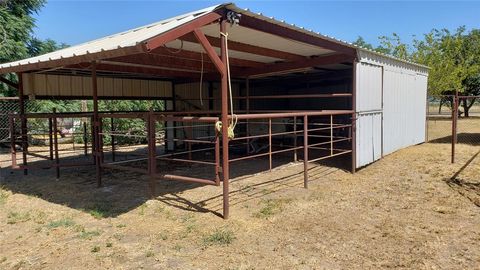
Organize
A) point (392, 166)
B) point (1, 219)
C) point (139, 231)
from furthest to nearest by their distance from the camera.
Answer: point (392, 166), point (1, 219), point (139, 231)

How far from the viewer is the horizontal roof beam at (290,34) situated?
15.5ft

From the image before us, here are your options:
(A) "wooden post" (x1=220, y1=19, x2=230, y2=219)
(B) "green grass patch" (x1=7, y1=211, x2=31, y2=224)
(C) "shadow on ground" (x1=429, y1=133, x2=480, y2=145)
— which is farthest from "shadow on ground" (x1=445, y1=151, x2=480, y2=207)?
(B) "green grass patch" (x1=7, y1=211, x2=31, y2=224)

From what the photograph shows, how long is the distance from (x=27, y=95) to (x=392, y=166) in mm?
7784

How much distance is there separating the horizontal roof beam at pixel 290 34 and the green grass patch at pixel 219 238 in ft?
8.44

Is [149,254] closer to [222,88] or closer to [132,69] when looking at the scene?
[222,88]

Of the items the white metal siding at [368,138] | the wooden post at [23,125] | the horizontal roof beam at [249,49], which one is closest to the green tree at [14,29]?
the wooden post at [23,125]

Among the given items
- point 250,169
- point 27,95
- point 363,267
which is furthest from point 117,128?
point 363,267

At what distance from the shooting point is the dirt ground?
3379mm

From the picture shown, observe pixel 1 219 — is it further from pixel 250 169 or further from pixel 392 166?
pixel 392 166

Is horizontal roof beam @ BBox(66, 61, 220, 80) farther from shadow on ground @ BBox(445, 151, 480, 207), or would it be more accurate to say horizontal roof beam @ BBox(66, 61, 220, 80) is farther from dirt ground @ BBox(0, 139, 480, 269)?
shadow on ground @ BBox(445, 151, 480, 207)

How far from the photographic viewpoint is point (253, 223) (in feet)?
14.2

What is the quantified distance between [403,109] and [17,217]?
8.68 m

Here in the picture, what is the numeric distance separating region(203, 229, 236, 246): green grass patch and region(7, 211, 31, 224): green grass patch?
2527 mm

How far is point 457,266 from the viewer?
3162 millimetres
